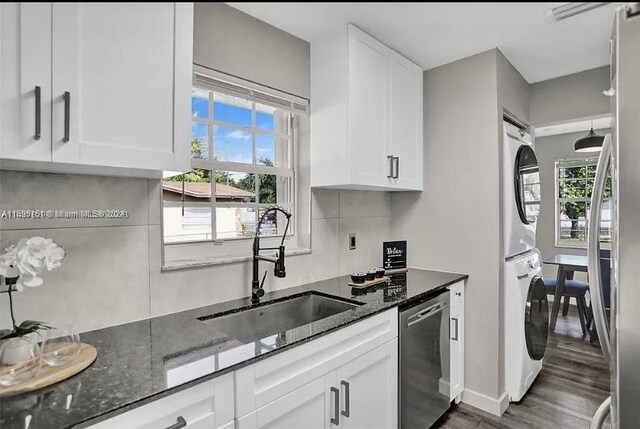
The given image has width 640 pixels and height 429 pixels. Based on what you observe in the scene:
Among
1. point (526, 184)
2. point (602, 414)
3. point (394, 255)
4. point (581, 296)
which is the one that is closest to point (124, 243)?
point (394, 255)

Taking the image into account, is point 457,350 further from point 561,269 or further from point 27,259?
point 27,259

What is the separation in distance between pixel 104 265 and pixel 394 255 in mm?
1779

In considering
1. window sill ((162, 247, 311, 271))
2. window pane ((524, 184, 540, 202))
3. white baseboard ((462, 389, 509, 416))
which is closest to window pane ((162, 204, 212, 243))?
window sill ((162, 247, 311, 271))

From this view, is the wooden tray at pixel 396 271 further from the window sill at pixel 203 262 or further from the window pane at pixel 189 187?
the window pane at pixel 189 187

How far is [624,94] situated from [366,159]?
1159 millimetres

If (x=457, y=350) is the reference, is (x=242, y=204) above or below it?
above

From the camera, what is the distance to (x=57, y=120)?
970 mm

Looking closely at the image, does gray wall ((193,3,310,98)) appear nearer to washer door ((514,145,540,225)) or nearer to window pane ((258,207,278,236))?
window pane ((258,207,278,236))

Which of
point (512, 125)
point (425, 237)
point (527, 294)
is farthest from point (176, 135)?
point (527, 294)

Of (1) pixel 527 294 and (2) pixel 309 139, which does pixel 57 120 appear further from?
(1) pixel 527 294

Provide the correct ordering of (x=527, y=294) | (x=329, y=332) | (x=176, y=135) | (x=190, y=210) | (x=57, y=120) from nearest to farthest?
(x=57, y=120)
(x=176, y=135)
(x=329, y=332)
(x=190, y=210)
(x=527, y=294)

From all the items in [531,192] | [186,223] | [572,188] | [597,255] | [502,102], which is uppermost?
[502,102]

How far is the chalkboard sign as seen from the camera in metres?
2.45

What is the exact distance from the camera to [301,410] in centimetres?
129
